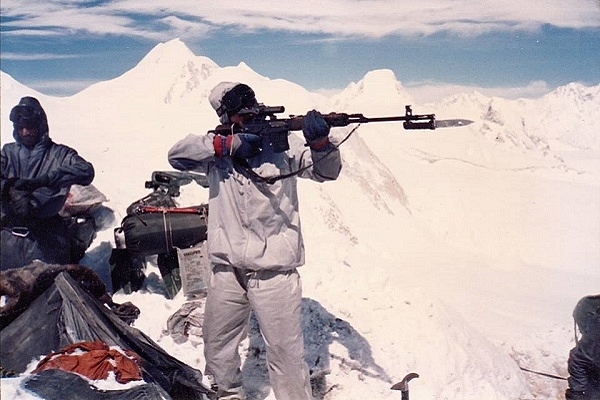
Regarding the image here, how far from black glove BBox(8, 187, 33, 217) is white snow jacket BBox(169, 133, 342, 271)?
0.92 metres

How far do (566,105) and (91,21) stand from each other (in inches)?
140

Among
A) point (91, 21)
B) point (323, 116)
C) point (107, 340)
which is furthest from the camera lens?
point (91, 21)

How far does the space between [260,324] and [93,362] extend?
2.66ft

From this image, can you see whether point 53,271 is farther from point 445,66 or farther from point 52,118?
point 445,66

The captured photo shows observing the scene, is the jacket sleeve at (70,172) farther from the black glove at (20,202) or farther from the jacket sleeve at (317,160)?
the jacket sleeve at (317,160)

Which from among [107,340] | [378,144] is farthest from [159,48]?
[378,144]

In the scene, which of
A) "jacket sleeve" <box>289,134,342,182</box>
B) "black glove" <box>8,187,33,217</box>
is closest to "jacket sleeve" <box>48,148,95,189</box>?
"black glove" <box>8,187,33,217</box>

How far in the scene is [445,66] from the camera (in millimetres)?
3904

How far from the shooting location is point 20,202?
3.03 meters

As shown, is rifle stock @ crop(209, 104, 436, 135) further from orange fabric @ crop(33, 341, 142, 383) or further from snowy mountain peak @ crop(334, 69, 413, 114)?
orange fabric @ crop(33, 341, 142, 383)

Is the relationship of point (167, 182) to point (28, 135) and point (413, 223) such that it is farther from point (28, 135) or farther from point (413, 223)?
point (413, 223)

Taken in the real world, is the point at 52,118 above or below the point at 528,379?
above

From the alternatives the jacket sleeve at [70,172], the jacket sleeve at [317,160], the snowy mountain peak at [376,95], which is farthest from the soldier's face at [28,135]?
the snowy mountain peak at [376,95]

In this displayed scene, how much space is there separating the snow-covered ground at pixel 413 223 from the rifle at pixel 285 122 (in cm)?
14
